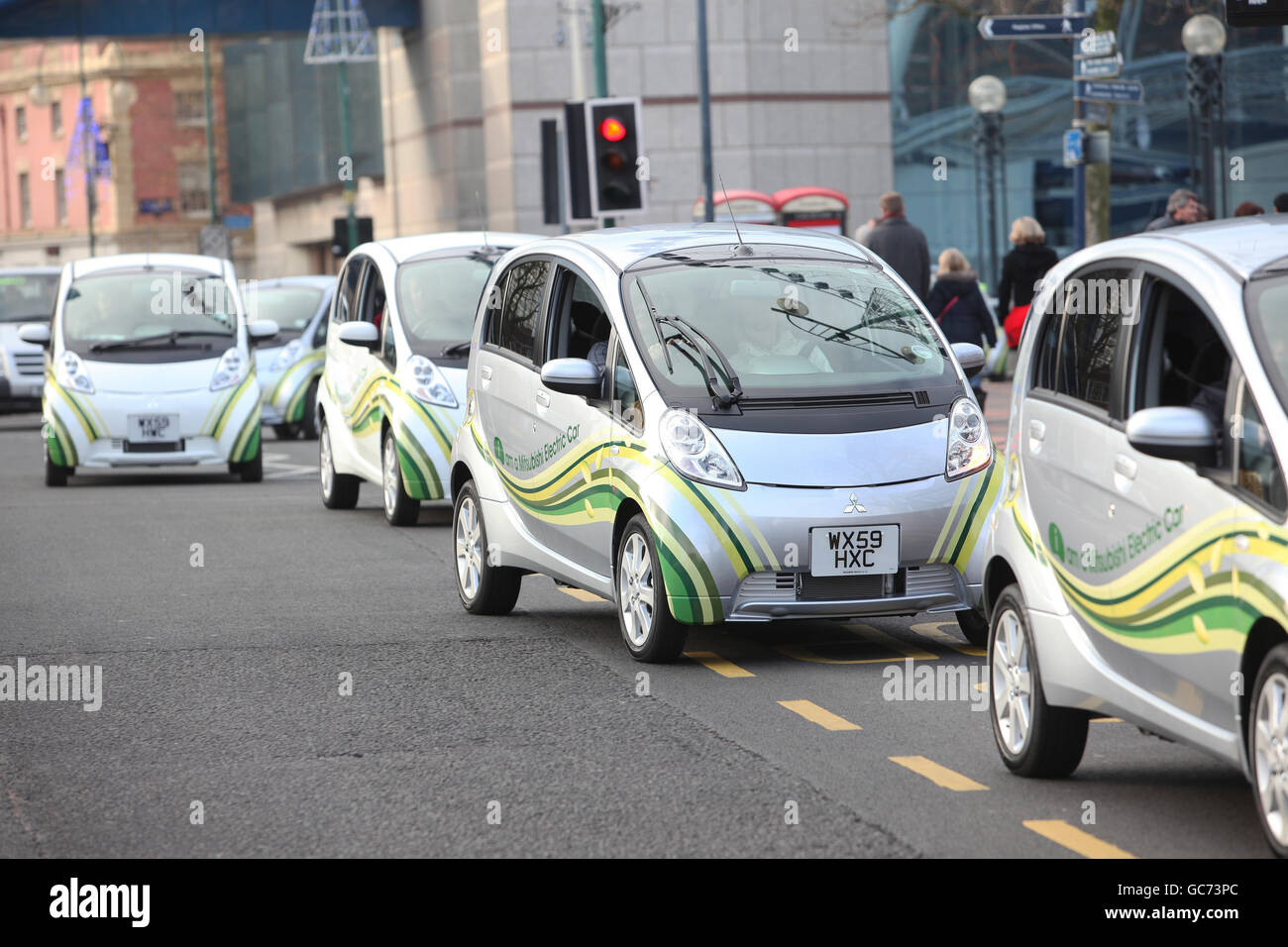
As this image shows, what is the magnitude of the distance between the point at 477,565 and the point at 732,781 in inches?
165

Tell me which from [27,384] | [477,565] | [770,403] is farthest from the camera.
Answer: [27,384]

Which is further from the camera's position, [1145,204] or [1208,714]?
[1145,204]

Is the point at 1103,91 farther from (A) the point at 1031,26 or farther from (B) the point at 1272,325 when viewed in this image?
(B) the point at 1272,325

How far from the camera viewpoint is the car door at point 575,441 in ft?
31.0

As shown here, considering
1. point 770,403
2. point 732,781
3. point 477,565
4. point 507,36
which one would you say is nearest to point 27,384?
point 507,36

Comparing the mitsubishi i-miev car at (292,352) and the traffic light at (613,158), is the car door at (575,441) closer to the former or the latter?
the traffic light at (613,158)

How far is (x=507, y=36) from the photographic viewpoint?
4662 cm

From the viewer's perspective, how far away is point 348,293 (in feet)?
53.0

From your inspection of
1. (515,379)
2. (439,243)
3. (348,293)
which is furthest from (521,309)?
(348,293)

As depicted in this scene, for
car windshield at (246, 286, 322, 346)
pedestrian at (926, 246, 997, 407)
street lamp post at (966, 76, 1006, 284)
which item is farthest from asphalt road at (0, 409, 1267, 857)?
street lamp post at (966, 76, 1006, 284)

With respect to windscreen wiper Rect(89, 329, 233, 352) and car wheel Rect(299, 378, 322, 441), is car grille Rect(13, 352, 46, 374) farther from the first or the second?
windscreen wiper Rect(89, 329, 233, 352)

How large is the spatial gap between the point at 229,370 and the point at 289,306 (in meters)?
7.25
